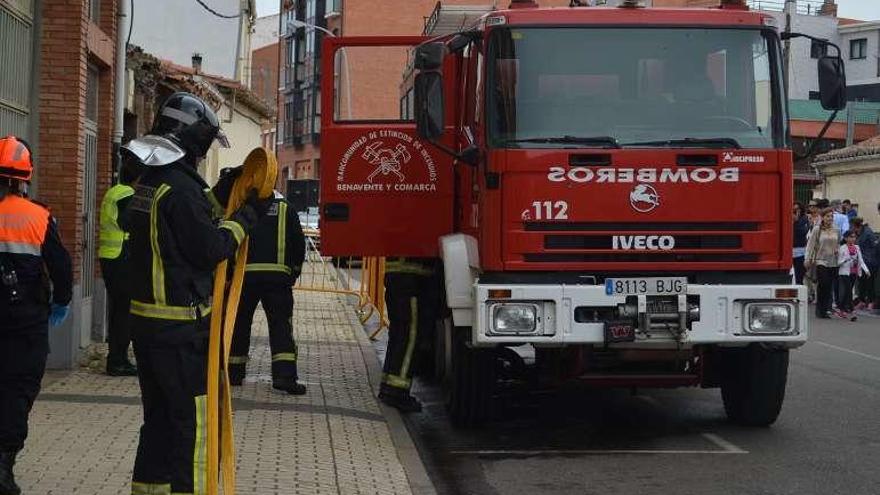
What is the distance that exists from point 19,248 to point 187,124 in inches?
60.8

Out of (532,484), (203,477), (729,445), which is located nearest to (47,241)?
(203,477)

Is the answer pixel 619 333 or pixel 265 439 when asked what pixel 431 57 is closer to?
pixel 619 333

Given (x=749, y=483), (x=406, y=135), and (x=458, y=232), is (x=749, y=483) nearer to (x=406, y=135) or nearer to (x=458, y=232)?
(x=458, y=232)

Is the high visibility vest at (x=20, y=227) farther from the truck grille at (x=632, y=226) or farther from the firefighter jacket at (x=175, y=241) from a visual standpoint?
the truck grille at (x=632, y=226)

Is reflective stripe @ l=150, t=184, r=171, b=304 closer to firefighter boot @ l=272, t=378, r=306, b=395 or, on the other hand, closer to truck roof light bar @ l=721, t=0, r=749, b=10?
truck roof light bar @ l=721, t=0, r=749, b=10

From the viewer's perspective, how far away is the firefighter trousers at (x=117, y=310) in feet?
30.6

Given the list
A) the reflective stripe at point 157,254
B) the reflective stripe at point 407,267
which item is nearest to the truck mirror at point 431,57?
the reflective stripe at point 407,267

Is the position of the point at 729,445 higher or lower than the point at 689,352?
lower

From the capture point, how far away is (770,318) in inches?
336

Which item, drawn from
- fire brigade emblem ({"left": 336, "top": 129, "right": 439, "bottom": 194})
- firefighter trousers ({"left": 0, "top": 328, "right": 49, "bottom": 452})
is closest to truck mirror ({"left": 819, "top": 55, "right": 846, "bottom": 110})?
fire brigade emblem ({"left": 336, "top": 129, "right": 439, "bottom": 194})

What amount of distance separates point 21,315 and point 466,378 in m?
3.59

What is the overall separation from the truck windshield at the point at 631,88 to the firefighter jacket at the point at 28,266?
2.99 metres

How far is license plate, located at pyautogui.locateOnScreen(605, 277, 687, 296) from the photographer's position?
8.45 m

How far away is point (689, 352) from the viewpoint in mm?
8789
